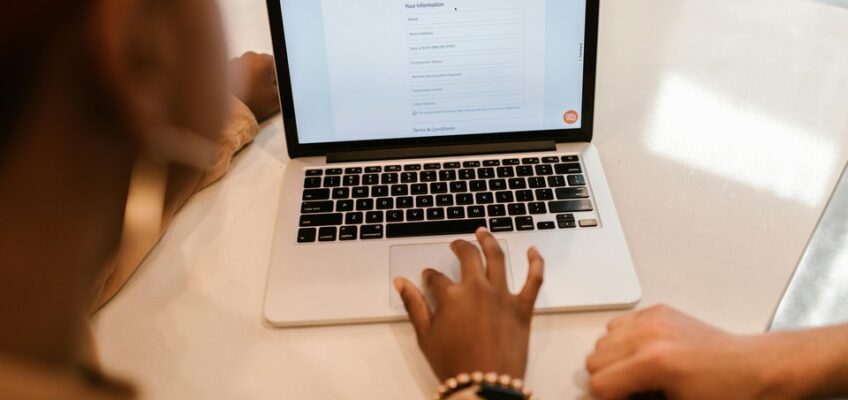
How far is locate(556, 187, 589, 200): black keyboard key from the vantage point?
82 centimetres

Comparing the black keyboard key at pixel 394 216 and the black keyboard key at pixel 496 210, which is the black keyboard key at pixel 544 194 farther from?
the black keyboard key at pixel 394 216

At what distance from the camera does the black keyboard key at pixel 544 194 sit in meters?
0.81

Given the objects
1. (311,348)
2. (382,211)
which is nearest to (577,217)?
(382,211)

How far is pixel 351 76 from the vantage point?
0.84 m

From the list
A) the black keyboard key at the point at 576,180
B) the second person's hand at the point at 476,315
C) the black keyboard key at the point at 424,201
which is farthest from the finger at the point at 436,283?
the black keyboard key at the point at 576,180

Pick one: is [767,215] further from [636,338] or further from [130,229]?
[130,229]

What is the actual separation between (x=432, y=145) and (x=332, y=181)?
0.13 meters

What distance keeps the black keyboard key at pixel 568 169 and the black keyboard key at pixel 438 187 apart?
5.2 inches

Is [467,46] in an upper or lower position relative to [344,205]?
upper

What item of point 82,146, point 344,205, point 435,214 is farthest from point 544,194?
point 82,146

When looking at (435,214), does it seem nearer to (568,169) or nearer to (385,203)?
(385,203)

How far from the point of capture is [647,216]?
0.82 meters

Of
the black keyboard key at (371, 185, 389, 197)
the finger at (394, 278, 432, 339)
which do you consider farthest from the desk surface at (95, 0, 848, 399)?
the black keyboard key at (371, 185, 389, 197)

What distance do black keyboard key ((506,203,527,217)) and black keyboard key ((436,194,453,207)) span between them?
0.07 m
